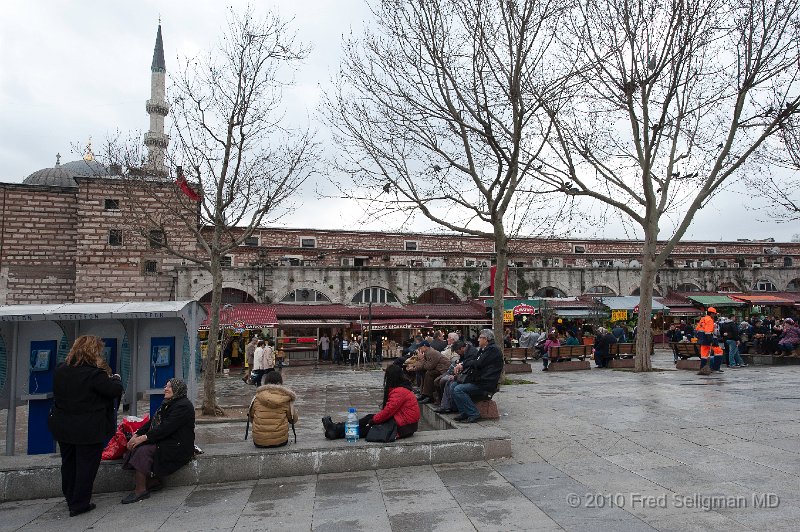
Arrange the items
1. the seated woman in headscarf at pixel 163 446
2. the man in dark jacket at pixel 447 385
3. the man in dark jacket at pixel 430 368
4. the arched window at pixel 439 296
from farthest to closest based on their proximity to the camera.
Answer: the arched window at pixel 439 296 → the man in dark jacket at pixel 430 368 → the man in dark jacket at pixel 447 385 → the seated woman in headscarf at pixel 163 446

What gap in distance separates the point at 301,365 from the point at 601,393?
15563 millimetres

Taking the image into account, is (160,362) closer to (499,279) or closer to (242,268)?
(499,279)

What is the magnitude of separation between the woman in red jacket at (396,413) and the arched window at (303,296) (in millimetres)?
20921

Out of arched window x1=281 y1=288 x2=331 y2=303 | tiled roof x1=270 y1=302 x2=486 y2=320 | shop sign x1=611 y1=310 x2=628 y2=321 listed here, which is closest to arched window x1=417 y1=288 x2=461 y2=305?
tiled roof x1=270 y1=302 x2=486 y2=320

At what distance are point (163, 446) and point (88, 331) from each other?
10.8 feet

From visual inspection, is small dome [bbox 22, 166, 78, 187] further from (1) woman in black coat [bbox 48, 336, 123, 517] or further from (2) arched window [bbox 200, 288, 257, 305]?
(1) woman in black coat [bbox 48, 336, 123, 517]

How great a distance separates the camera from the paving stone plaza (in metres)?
4.27

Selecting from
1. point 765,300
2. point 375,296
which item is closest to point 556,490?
point 375,296

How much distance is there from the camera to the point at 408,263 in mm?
30266

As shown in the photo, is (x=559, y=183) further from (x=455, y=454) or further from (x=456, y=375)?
(x=455, y=454)

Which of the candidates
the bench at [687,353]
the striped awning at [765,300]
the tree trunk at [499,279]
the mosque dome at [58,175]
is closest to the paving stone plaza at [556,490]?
the tree trunk at [499,279]

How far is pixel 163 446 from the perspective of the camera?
5.24 metres

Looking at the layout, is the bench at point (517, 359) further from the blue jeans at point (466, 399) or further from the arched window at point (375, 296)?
the arched window at point (375, 296)

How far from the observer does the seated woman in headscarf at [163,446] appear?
5160 mm
